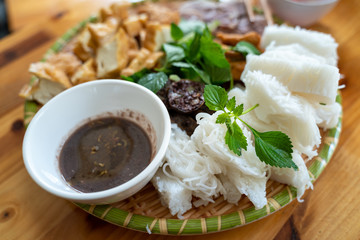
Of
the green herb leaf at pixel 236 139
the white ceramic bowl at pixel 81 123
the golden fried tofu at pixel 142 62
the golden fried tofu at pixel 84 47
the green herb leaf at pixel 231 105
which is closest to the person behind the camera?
the white ceramic bowl at pixel 81 123

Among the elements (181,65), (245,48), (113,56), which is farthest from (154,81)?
(245,48)

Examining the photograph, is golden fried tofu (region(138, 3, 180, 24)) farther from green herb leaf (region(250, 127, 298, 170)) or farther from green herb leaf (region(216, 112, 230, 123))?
green herb leaf (region(250, 127, 298, 170))

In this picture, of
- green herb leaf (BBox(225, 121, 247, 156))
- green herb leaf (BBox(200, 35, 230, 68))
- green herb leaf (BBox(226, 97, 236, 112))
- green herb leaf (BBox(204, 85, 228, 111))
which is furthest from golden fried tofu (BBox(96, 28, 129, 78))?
green herb leaf (BBox(225, 121, 247, 156))

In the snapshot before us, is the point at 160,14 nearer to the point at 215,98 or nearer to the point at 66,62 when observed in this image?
the point at 66,62

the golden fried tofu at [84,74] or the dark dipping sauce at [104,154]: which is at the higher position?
the golden fried tofu at [84,74]

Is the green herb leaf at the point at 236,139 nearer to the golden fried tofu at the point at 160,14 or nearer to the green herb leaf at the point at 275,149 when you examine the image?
the green herb leaf at the point at 275,149

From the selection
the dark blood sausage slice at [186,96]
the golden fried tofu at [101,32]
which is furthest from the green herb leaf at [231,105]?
the golden fried tofu at [101,32]
